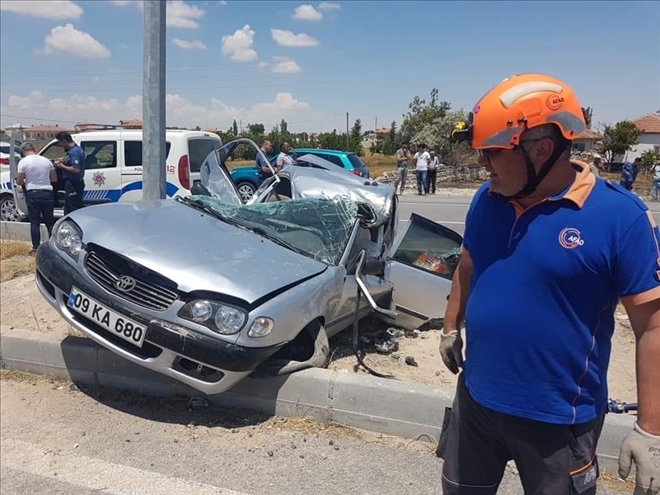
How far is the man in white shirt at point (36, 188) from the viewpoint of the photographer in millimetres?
7465

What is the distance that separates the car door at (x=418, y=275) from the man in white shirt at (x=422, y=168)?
14.4 m

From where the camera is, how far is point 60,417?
11.5ft

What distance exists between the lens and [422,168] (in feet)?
64.1

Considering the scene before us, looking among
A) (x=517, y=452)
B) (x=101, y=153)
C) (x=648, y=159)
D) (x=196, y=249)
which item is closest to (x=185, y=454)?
(x=196, y=249)

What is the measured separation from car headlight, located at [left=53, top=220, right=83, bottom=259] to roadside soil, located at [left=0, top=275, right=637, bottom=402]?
3.14ft

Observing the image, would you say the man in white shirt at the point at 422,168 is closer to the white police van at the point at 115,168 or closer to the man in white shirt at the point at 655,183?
the man in white shirt at the point at 655,183

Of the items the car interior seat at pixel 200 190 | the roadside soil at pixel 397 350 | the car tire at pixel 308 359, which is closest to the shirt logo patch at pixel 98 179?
the roadside soil at pixel 397 350

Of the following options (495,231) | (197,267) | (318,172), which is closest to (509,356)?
(495,231)

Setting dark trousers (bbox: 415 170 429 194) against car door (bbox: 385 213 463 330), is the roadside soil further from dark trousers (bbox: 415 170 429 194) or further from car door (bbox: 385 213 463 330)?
dark trousers (bbox: 415 170 429 194)

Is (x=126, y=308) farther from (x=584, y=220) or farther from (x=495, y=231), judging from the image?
(x=584, y=220)

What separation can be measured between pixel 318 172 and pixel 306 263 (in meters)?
1.73

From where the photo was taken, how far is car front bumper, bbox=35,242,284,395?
3.14 m

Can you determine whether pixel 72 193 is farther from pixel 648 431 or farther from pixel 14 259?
pixel 648 431

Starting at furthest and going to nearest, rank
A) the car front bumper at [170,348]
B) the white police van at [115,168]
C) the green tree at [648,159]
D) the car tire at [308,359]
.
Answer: the green tree at [648,159], the white police van at [115,168], the car tire at [308,359], the car front bumper at [170,348]
